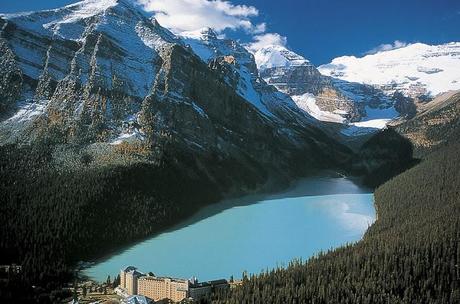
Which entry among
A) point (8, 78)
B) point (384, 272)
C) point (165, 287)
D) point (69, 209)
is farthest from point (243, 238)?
point (8, 78)

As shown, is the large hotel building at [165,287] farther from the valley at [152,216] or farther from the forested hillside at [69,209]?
the forested hillside at [69,209]

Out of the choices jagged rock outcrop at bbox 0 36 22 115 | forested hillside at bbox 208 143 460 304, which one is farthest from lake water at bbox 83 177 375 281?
jagged rock outcrop at bbox 0 36 22 115

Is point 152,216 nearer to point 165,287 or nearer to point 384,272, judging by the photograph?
point 165,287

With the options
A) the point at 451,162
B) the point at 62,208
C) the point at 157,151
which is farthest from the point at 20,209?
the point at 451,162

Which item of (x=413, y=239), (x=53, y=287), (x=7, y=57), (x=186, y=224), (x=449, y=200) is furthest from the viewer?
(x=7, y=57)

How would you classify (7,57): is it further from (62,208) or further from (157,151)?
(62,208)

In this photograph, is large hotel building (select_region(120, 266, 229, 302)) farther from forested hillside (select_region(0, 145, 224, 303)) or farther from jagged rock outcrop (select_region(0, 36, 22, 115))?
jagged rock outcrop (select_region(0, 36, 22, 115))

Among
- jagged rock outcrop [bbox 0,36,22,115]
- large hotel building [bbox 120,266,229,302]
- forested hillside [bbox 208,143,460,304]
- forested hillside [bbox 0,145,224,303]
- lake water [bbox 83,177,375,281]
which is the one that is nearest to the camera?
forested hillside [bbox 208,143,460,304]
